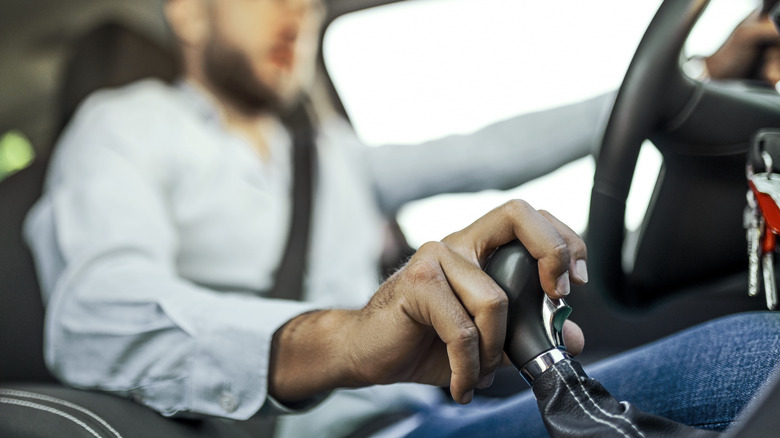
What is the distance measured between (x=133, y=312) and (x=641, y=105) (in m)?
0.51

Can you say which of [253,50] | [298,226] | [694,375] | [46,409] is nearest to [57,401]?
[46,409]

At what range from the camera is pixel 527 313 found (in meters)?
0.40

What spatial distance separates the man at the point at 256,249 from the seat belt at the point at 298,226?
0.02m

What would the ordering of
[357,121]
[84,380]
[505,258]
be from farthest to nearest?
1. [357,121]
2. [84,380]
3. [505,258]

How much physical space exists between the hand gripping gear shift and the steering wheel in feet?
0.87

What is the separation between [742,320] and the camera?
55 centimetres

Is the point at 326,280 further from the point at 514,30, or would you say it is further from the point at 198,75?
the point at 514,30

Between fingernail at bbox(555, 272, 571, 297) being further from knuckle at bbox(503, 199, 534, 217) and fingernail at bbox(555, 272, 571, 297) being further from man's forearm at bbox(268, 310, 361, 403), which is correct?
man's forearm at bbox(268, 310, 361, 403)

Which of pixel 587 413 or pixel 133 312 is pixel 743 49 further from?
pixel 133 312

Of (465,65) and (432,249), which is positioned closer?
(432,249)

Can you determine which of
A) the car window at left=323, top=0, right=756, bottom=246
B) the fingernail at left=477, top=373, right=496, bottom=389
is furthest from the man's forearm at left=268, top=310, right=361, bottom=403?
the car window at left=323, top=0, right=756, bottom=246

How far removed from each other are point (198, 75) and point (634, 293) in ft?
3.38

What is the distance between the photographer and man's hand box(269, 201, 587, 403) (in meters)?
0.40

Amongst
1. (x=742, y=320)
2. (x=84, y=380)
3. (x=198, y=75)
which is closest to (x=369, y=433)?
(x=84, y=380)
